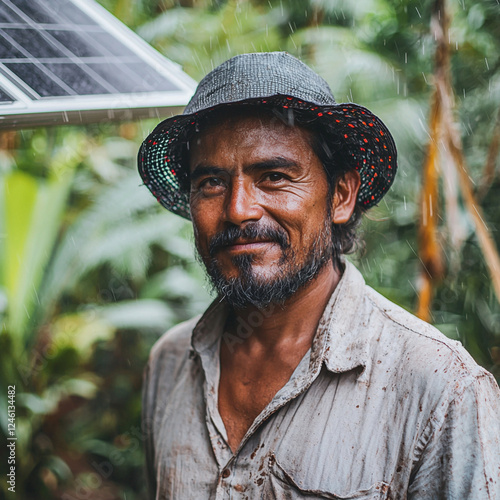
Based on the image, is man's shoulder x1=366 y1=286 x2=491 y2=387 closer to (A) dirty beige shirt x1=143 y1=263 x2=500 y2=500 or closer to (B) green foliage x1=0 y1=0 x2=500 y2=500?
(A) dirty beige shirt x1=143 y1=263 x2=500 y2=500

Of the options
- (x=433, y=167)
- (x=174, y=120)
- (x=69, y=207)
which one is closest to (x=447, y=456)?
(x=174, y=120)

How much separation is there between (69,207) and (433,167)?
3227 mm

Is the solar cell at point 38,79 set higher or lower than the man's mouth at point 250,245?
higher

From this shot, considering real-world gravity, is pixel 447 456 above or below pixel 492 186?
below

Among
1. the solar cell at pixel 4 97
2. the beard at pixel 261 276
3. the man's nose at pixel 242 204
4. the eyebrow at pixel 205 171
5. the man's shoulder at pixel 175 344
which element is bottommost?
the man's shoulder at pixel 175 344

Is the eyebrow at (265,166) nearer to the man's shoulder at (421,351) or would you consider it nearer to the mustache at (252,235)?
the mustache at (252,235)

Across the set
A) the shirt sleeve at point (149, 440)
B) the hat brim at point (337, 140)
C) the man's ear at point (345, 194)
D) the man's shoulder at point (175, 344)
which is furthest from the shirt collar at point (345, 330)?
the shirt sleeve at point (149, 440)

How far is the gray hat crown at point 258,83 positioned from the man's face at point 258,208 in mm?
100

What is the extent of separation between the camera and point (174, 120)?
180 cm

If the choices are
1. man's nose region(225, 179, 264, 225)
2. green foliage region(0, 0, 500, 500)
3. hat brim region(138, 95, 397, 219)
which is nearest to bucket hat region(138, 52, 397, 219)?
hat brim region(138, 95, 397, 219)

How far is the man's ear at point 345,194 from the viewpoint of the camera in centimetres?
198

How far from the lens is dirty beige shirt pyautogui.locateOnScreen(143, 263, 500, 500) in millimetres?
1406

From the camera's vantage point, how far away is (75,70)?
6.03 feet

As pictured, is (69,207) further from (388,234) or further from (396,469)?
(396,469)
